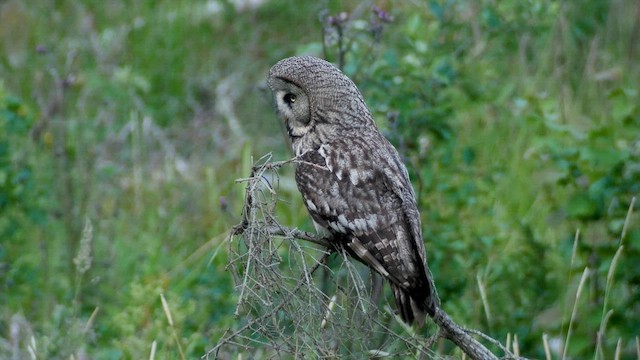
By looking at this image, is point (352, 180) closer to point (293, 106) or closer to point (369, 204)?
point (369, 204)

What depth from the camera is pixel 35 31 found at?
343 inches

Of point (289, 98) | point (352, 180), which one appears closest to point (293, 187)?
point (289, 98)

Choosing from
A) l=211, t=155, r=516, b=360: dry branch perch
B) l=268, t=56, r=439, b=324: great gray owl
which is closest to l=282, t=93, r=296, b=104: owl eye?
l=268, t=56, r=439, b=324: great gray owl

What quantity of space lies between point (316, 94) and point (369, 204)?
519mm

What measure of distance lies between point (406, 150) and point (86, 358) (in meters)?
1.76

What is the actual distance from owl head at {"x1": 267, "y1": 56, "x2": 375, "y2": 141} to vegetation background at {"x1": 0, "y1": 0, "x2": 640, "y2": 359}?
0.70 m

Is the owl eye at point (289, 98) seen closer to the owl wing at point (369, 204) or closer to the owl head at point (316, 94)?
the owl head at point (316, 94)

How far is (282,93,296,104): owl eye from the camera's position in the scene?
4.54m

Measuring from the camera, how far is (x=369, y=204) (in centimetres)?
417

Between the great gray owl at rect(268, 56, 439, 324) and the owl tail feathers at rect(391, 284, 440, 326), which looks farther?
the great gray owl at rect(268, 56, 439, 324)

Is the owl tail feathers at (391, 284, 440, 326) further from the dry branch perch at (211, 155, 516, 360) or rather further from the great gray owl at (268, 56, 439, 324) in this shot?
the dry branch perch at (211, 155, 516, 360)

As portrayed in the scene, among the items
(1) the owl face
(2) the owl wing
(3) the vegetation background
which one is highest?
(1) the owl face

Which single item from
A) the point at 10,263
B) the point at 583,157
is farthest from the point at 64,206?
the point at 583,157

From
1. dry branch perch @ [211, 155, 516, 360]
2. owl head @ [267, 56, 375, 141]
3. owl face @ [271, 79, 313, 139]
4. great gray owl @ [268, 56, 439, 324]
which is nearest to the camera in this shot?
dry branch perch @ [211, 155, 516, 360]
